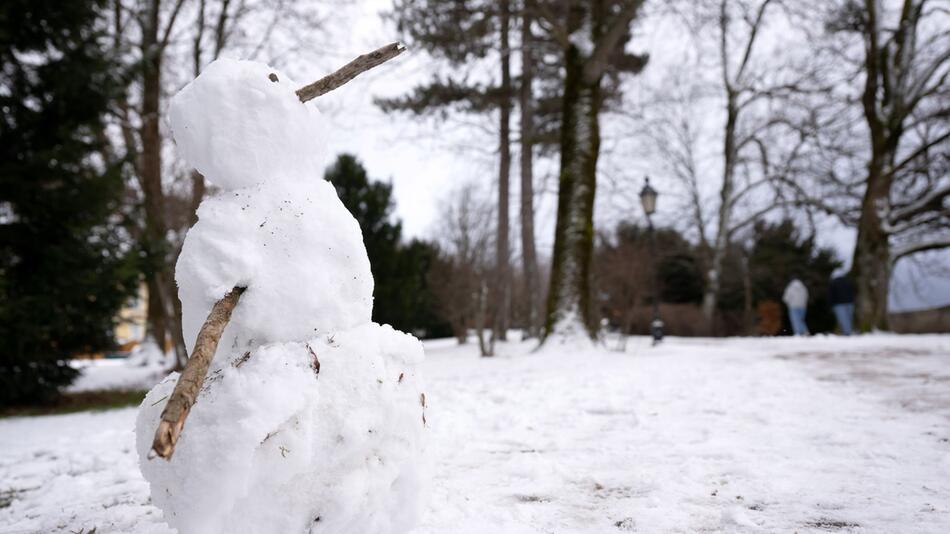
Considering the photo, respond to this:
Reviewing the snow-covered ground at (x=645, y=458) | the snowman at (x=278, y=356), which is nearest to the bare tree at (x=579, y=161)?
the snow-covered ground at (x=645, y=458)

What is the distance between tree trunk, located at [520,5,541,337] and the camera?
1361 centimetres

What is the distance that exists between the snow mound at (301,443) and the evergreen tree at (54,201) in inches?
243

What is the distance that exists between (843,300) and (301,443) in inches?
520

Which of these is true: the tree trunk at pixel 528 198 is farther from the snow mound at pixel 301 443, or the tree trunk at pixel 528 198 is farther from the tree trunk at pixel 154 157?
the snow mound at pixel 301 443

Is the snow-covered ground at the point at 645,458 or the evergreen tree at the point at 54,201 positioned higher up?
the evergreen tree at the point at 54,201

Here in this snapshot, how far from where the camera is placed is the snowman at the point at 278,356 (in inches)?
56.4

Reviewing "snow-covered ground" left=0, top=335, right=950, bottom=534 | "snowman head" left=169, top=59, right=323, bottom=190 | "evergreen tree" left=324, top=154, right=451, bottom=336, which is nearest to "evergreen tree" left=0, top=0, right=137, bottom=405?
"snow-covered ground" left=0, top=335, right=950, bottom=534

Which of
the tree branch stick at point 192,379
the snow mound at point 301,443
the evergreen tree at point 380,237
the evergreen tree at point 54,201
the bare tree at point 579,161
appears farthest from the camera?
the evergreen tree at point 380,237

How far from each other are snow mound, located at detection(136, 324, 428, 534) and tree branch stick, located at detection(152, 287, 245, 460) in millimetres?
118

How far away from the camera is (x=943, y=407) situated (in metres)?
3.67

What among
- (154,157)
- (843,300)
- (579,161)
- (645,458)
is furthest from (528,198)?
(645,458)

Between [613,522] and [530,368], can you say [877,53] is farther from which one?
[613,522]

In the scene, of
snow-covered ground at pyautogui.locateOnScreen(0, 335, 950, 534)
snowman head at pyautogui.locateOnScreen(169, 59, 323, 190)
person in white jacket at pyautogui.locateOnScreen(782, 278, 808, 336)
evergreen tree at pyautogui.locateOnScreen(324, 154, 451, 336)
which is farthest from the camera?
evergreen tree at pyautogui.locateOnScreen(324, 154, 451, 336)

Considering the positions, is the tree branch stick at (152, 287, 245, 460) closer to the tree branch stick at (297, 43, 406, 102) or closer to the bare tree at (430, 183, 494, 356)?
the tree branch stick at (297, 43, 406, 102)
